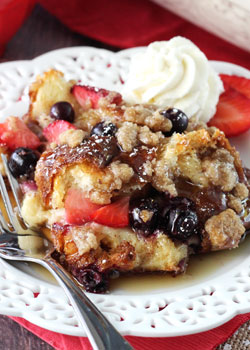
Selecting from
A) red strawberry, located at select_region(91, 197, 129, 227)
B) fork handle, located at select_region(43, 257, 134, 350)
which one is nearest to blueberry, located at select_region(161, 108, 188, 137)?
red strawberry, located at select_region(91, 197, 129, 227)

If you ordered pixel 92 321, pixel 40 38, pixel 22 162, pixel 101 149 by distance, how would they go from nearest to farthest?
pixel 92 321, pixel 101 149, pixel 22 162, pixel 40 38

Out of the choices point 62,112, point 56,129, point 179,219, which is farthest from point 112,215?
point 62,112

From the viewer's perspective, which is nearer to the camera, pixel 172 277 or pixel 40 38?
pixel 172 277

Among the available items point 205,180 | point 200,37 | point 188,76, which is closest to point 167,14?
point 200,37

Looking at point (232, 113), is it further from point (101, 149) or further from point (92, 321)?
point (92, 321)

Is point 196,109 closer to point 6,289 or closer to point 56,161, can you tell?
point 56,161

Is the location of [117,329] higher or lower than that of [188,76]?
lower

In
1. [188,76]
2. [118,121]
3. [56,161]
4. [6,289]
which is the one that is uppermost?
[188,76]
